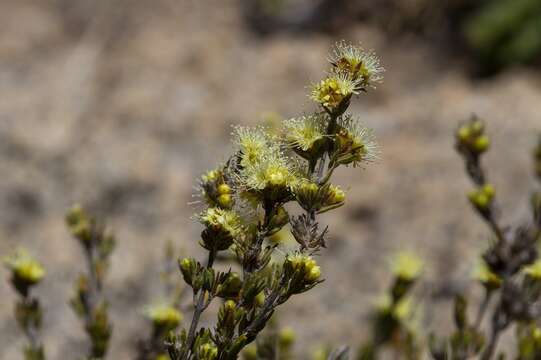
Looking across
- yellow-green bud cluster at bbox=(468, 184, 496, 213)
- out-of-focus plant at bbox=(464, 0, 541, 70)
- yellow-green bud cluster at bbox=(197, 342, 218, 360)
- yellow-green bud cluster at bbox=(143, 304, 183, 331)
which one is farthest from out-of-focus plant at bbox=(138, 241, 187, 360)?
out-of-focus plant at bbox=(464, 0, 541, 70)

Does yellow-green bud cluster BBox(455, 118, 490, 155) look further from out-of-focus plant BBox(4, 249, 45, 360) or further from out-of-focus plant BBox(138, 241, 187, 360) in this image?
out-of-focus plant BBox(4, 249, 45, 360)

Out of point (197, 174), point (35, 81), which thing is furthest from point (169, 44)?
point (197, 174)

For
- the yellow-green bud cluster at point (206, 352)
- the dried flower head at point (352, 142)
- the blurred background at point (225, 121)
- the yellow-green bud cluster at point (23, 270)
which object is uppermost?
the blurred background at point (225, 121)

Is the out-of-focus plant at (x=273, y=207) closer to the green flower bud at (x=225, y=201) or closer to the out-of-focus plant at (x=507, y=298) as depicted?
the green flower bud at (x=225, y=201)

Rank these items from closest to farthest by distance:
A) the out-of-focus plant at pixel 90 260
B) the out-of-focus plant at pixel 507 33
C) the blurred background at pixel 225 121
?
the out-of-focus plant at pixel 90 260, the blurred background at pixel 225 121, the out-of-focus plant at pixel 507 33

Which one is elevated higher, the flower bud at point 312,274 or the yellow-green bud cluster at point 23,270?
the yellow-green bud cluster at point 23,270

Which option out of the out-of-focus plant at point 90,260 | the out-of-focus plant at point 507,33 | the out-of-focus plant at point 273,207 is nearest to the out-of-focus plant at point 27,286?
the out-of-focus plant at point 90,260

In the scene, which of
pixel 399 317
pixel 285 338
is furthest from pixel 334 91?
pixel 399 317
